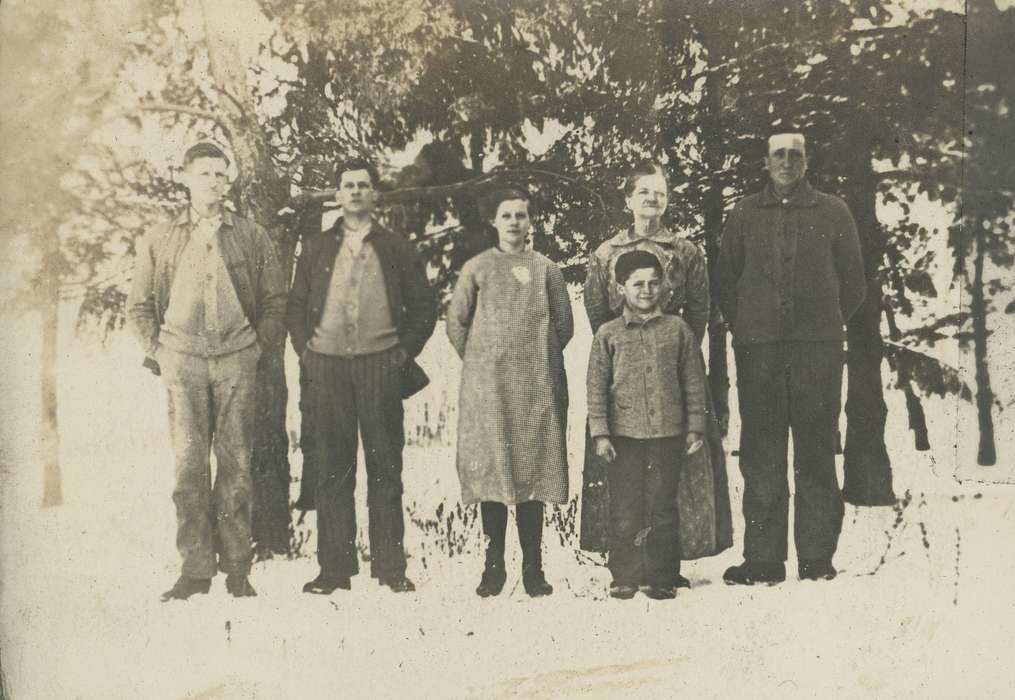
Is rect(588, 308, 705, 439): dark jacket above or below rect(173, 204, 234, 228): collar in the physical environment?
below

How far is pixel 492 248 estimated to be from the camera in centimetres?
392

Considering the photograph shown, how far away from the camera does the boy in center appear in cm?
383

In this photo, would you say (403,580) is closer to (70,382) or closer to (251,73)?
(70,382)

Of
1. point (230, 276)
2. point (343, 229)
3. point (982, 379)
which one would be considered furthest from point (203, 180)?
point (982, 379)

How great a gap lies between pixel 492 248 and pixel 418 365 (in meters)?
0.53

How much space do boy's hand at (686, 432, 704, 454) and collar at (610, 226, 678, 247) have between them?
74 centimetres

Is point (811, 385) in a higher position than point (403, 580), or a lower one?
higher

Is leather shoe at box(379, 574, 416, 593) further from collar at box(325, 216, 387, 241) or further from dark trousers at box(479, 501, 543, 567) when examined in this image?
collar at box(325, 216, 387, 241)

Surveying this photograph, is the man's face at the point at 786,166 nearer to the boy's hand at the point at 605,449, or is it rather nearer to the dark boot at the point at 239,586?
the boy's hand at the point at 605,449

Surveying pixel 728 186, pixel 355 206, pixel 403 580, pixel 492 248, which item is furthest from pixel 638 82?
pixel 403 580

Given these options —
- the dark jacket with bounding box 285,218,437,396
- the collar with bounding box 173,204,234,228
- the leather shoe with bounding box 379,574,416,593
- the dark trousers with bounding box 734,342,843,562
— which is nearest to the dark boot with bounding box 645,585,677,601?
the dark trousers with bounding box 734,342,843,562

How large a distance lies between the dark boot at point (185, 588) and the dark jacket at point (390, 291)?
96cm

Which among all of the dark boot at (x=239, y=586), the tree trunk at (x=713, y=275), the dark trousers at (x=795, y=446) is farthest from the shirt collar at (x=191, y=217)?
the dark trousers at (x=795, y=446)

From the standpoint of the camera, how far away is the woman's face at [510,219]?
391 cm
